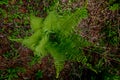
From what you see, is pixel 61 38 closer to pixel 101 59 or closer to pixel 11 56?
pixel 101 59

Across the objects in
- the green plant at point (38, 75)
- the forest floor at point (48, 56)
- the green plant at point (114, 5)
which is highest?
the green plant at point (114, 5)

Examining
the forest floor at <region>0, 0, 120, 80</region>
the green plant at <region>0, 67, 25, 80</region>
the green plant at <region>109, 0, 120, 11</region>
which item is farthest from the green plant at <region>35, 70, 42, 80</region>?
the green plant at <region>109, 0, 120, 11</region>

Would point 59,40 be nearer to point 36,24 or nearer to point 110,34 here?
point 36,24

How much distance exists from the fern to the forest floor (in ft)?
3.02

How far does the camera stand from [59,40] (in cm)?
352

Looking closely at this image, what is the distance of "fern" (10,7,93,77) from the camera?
3.41 metres

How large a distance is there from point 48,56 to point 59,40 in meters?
1.14

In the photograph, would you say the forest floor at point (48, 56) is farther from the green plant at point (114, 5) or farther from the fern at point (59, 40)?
the fern at point (59, 40)

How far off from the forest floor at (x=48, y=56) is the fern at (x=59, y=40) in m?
0.92

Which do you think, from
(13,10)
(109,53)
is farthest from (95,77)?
(13,10)

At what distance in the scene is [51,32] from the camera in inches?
138

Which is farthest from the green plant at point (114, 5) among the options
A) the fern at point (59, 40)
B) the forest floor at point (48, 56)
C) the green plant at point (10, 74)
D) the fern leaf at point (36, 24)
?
the green plant at point (10, 74)

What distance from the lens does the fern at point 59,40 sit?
341 cm

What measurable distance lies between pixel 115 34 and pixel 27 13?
1.87 m
